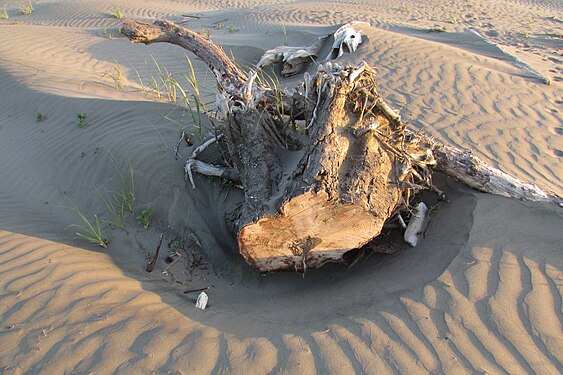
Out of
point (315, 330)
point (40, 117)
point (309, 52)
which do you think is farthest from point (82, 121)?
point (309, 52)

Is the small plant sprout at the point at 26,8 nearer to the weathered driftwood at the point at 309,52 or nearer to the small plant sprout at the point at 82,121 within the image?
the weathered driftwood at the point at 309,52

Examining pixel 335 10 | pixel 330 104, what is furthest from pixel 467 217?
pixel 335 10

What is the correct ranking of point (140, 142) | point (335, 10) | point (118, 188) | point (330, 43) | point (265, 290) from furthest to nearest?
point (335, 10) < point (330, 43) < point (140, 142) < point (118, 188) < point (265, 290)

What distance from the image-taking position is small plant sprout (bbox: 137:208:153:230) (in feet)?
12.0

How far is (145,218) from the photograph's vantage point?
12.0 feet

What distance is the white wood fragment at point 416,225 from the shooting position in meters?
3.24

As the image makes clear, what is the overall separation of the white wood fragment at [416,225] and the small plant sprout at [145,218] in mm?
2344

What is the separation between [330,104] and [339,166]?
1.60 feet

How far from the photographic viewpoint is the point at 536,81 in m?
6.76

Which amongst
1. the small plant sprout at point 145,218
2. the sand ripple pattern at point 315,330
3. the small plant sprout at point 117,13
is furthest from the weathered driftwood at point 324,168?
the small plant sprout at point 117,13

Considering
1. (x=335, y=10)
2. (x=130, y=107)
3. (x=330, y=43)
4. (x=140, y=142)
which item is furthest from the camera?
(x=335, y=10)

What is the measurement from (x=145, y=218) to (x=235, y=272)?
3.39 feet

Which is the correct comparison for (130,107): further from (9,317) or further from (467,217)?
(467,217)

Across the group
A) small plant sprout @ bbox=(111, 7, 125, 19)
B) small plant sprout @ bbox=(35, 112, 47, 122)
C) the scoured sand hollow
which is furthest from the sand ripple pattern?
small plant sprout @ bbox=(111, 7, 125, 19)
